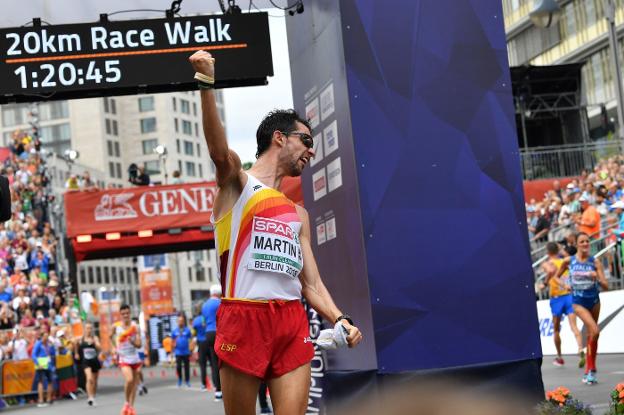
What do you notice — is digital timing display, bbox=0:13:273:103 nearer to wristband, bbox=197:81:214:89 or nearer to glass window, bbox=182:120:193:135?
wristband, bbox=197:81:214:89

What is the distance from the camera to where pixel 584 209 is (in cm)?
2309

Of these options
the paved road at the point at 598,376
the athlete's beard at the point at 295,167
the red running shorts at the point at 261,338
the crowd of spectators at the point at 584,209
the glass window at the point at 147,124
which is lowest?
the paved road at the point at 598,376

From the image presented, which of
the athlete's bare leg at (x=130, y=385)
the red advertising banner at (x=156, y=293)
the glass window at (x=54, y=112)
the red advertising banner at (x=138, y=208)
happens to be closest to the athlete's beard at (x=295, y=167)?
the athlete's bare leg at (x=130, y=385)

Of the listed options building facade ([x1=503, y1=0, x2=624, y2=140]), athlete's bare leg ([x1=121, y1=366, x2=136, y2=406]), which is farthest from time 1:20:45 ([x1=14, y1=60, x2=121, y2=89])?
building facade ([x1=503, y1=0, x2=624, y2=140])

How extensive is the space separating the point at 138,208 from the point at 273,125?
21.2 meters

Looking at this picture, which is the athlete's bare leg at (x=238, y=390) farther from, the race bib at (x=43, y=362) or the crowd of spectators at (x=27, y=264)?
the crowd of spectators at (x=27, y=264)

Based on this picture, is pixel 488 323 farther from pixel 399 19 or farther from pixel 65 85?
pixel 65 85

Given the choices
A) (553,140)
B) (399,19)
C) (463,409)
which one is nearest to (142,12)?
(399,19)

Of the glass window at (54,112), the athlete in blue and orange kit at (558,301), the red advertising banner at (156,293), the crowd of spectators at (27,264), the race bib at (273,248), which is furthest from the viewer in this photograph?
the glass window at (54,112)

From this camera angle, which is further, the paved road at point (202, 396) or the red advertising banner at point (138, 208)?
the red advertising banner at point (138, 208)

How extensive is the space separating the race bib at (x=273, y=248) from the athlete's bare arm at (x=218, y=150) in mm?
189

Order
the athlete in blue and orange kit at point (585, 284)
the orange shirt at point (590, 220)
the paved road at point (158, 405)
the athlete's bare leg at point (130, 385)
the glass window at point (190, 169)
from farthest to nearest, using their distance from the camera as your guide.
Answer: the glass window at point (190, 169) → the orange shirt at point (590, 220) → the paved road at point (158, 405) → the athlete's bare leg at point (130, 385) → the athlete in blue and orange kit at point (585, 284)

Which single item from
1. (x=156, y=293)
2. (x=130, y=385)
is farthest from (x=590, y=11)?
(x=130, y=385)

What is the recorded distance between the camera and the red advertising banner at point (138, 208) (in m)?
26.2
